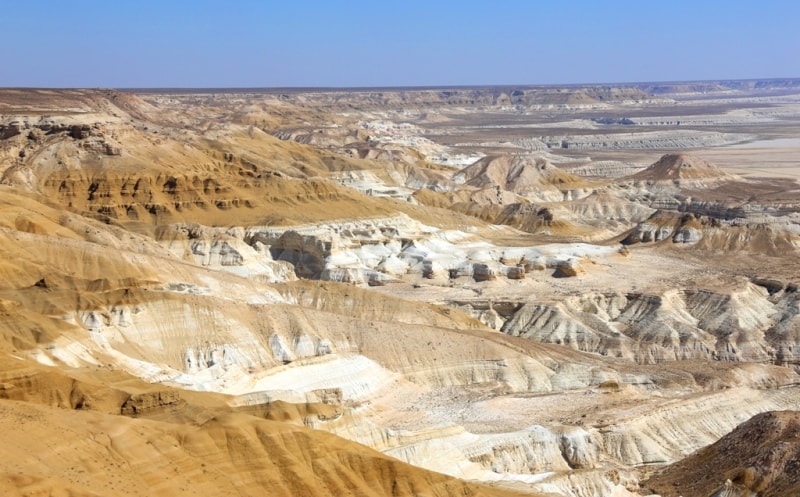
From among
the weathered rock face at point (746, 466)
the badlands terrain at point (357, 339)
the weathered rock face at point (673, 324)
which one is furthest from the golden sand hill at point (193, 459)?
the weathered rock face at point (673, 324)

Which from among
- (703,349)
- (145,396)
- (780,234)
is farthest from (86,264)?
(780,234)

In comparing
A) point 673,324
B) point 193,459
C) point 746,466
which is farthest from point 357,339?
point 193,459

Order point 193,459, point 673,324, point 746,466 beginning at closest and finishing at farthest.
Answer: point 193,459, point 746,466, point 673,324

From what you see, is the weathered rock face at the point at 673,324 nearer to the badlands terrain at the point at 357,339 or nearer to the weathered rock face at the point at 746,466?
the badlands terrain at the point at 357,339

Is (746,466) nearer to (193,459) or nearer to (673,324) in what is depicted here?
(193,459)

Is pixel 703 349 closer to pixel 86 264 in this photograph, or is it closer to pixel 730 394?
pixel 730 394

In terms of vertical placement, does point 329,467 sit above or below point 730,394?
above

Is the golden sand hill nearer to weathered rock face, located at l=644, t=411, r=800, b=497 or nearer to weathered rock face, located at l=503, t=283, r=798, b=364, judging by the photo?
weathered rock face, located at l=644, t=411, r=800, b=497

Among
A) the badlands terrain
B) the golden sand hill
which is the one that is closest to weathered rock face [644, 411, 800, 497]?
the badlands terrain
